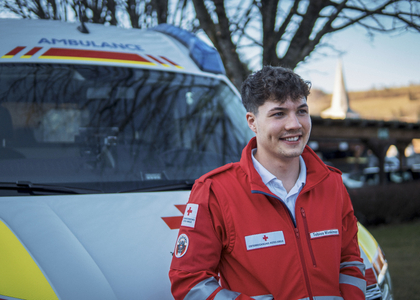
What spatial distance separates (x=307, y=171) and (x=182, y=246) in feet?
2.25

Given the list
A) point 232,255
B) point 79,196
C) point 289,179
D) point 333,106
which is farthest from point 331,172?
point 333,106

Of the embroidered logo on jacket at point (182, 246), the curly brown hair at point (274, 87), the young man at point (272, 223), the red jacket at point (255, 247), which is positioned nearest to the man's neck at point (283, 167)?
the young man at point (272, 223)

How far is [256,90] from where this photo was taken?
1808 millimetres

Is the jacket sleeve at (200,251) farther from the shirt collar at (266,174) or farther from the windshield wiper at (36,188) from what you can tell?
the windshield wiper at (36,188)

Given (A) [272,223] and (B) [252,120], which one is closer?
(A) [272,223]

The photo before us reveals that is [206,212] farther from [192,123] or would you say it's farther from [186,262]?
[192,123]

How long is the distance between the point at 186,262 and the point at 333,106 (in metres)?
81.9

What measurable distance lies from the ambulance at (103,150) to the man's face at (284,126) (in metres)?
0.64

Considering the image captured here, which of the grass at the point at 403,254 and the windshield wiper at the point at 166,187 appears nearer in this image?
the windshield wiper at the point at 166,187

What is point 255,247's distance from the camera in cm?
163

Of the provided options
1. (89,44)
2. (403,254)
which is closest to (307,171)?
(89,44)

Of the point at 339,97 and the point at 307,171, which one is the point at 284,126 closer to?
the point at 307,171

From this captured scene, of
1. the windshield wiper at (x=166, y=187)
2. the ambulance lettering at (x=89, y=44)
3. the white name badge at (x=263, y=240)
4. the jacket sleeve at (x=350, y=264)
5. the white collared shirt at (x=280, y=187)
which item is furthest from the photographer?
the ambulance lettering at (x=89, y=44)

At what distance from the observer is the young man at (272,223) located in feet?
5.27
